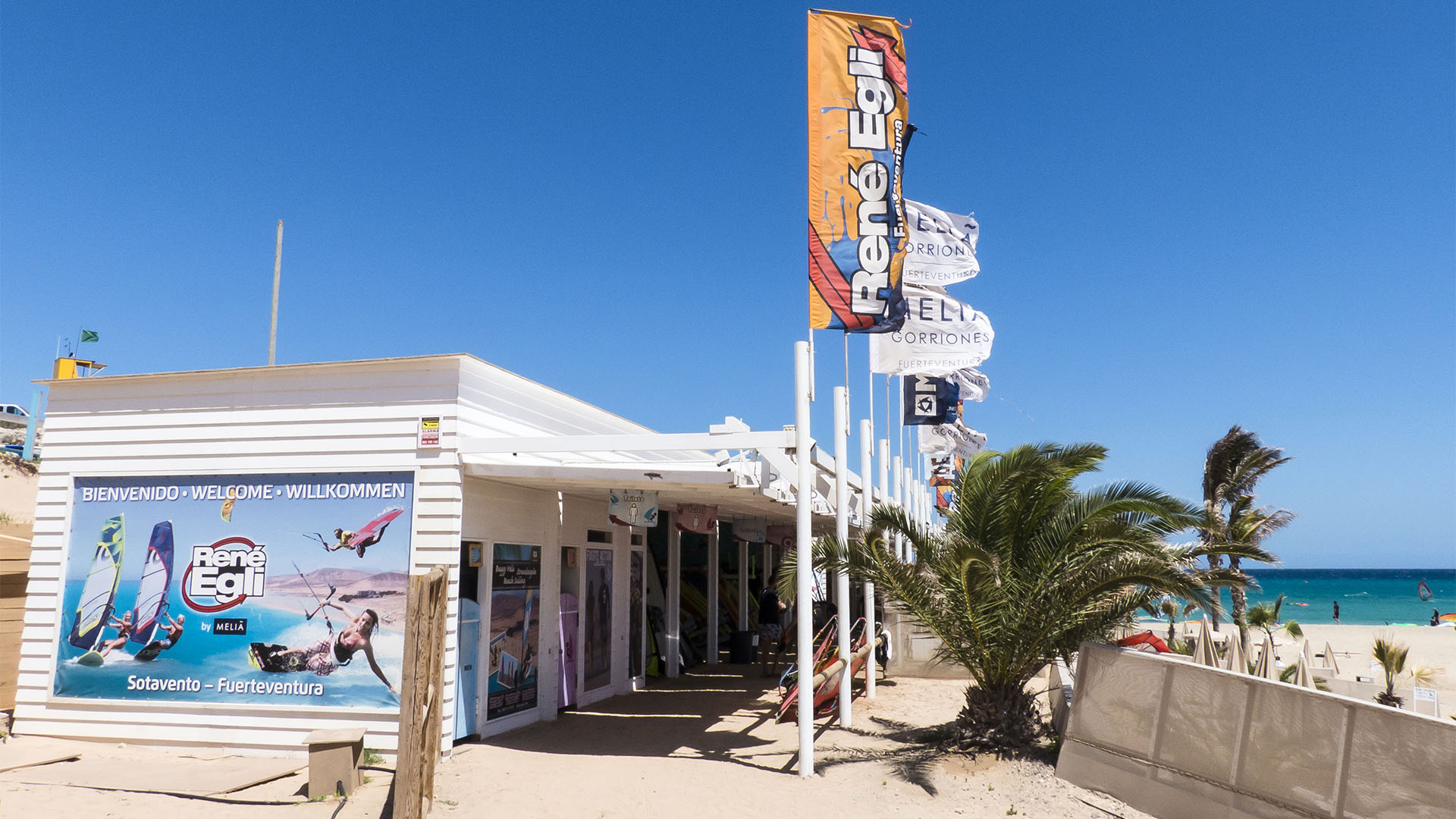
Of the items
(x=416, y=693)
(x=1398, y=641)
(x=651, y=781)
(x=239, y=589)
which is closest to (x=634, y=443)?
(x=651, y=781)

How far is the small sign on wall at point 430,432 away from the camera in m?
9.38

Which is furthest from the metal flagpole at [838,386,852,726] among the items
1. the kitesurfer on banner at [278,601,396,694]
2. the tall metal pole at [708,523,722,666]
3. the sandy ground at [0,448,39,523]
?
the sandy ground at [0,448,39,523]

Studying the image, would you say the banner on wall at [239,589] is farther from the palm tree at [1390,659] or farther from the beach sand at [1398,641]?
the beach sand at [1398,641]

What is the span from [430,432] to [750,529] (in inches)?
323

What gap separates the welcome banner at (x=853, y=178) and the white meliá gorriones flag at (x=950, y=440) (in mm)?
10613

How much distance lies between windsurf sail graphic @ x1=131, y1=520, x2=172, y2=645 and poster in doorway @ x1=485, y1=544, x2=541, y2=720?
3.35 meters

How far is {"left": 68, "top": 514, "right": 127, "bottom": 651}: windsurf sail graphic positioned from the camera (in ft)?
32.9

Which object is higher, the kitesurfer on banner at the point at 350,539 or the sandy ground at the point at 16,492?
the sandy ground at the point at 16,492

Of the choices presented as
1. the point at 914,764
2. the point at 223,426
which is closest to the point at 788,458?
the point at 914,764

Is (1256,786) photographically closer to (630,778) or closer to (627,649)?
(630,778)

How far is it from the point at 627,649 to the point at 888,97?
8305mm

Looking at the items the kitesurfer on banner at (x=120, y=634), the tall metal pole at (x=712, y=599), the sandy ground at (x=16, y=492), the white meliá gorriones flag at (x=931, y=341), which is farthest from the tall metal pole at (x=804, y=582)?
the sandy ground at (x=16, y=492)

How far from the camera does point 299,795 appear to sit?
311 inches

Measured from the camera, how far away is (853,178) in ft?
33.6
